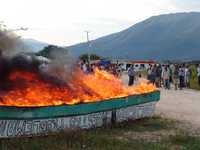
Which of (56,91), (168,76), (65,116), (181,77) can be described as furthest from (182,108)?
(181,77)

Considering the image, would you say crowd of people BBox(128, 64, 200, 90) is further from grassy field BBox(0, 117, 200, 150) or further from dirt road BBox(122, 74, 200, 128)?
grassy field BBox(0, 117, 200, 150)

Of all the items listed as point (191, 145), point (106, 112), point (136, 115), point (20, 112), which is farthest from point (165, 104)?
point (20, 112)

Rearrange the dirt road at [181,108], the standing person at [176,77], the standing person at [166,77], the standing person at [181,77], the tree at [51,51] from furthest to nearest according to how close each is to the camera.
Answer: the standing person at [176,77], the standing person at [181,77], the standing person at [166,77], the dirt road at [181,108], the tree at [51,51]

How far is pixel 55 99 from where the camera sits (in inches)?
623

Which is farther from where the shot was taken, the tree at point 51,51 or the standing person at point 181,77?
the standing person at point 181,77

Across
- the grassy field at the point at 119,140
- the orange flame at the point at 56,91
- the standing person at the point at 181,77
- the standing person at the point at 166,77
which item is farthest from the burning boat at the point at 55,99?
the standing person at the point at 181,77

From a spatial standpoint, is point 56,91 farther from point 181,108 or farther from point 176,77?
point 176,77

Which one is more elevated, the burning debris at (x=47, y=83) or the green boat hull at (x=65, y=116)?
the burning debris at (x=47, y=83)

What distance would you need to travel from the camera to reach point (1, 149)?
41.4 ft

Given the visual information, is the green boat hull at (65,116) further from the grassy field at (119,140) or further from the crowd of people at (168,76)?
the crowd of people at (168,76)

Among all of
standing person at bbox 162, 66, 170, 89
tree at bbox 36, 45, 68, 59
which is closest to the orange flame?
tree at bbox 36, 45, 68, 59

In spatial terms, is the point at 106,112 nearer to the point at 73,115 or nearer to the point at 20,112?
the point at 73,115

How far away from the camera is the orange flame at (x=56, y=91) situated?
1511cm

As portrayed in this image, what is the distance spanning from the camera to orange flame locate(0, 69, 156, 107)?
49.6ft
